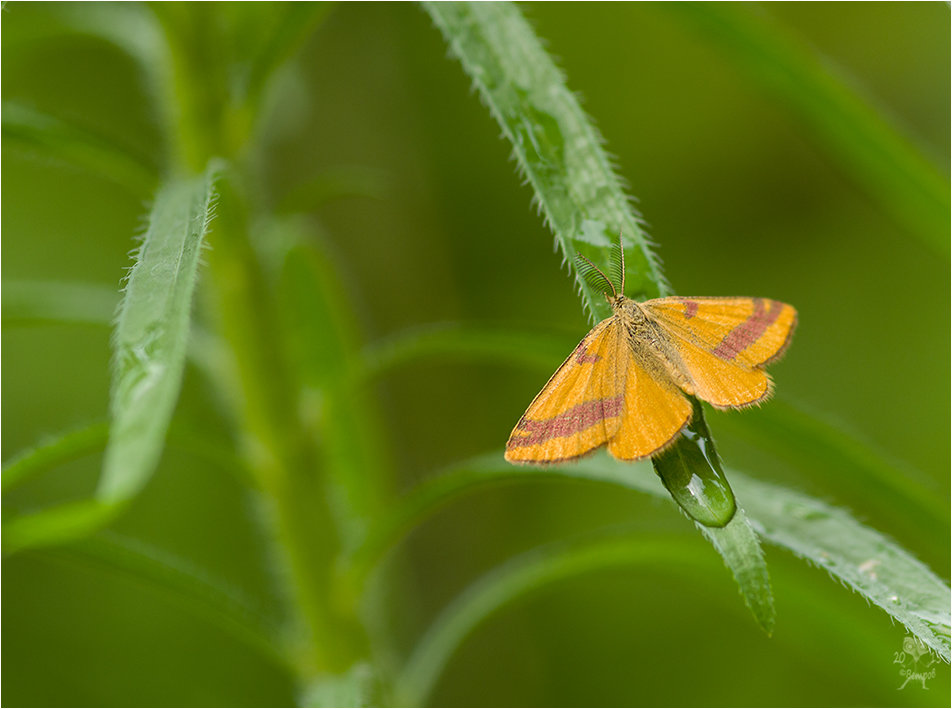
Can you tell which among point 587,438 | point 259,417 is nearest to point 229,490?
point 259,417

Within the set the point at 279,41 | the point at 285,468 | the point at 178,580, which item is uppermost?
the point at 279,41

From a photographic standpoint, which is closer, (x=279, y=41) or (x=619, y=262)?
(x=619, y=262)

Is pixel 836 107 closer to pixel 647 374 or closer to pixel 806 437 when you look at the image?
pixel 806 437

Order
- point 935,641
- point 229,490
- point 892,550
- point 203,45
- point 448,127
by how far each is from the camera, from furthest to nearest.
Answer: point 448,127 → point 229,490 → point 203,45 → point 892,550 → point 935,641

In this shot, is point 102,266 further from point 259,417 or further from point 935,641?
point 935,641

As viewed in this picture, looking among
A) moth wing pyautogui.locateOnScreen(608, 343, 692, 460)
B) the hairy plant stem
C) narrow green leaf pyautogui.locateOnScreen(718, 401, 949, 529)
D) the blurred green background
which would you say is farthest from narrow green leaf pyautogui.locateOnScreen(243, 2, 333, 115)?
the blurred green background

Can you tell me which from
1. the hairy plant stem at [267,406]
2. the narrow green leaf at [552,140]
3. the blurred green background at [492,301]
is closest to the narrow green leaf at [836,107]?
the narrow green leaf at [552,140]

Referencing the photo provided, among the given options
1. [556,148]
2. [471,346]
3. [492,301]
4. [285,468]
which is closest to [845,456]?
[471,346]

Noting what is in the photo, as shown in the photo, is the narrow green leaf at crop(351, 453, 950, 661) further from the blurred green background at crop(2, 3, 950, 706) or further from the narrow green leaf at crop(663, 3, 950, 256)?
the blurred green background at crop(2, 3, 950, 706)
